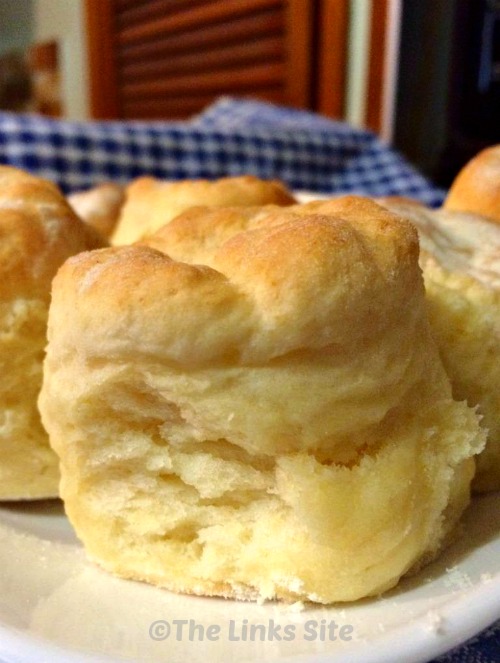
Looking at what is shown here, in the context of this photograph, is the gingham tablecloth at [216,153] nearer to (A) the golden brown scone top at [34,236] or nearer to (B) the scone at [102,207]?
(B) the scone at [102,207]

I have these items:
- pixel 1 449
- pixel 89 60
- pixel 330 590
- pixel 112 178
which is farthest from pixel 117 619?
pixel 89 60

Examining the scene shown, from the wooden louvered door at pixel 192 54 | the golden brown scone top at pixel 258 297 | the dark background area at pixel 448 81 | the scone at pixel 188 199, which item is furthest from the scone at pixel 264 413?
the wooden louvered door at pixel 192 54

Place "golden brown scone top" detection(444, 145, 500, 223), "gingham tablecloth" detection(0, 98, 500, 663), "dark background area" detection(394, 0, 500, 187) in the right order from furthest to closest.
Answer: "dark background area" detection(394, 0, 500, 187), "gingham tablecloth" detection(0, 98, 500, 663), "golden brown scone top" detection(444, 145, 500, 223)

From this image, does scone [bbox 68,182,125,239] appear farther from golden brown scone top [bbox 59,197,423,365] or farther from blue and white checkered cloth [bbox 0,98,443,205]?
blue and white checkered cloth [bbox 0,98,443,205]

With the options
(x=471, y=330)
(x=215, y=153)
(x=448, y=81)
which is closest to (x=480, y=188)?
(x=471, y=330)

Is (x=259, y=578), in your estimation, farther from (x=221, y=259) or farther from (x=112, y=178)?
(x=112, y=178)

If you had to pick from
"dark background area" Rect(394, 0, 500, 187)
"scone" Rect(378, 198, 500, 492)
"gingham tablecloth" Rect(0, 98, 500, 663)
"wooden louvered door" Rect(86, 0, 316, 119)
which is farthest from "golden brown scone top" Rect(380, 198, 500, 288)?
"wooden louvered door" Rect(86, 0, 316, 119)
